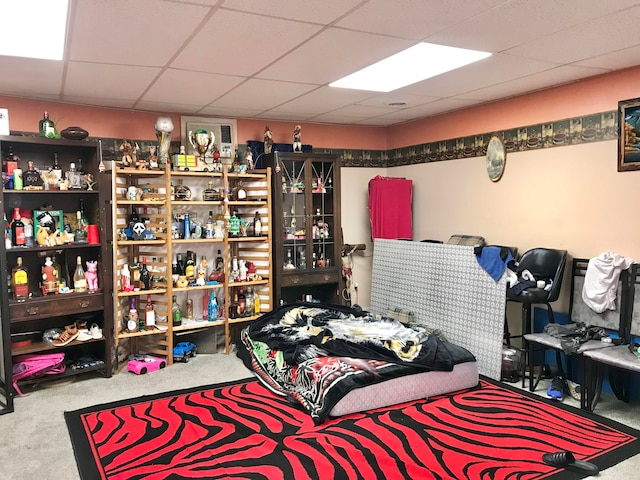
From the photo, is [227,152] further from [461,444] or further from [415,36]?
[461,444]

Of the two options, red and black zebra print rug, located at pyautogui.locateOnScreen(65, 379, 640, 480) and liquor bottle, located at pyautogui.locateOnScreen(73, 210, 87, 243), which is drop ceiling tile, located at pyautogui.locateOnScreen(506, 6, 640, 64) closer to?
red and black zebra print rug, located at pyautogui.locateOnScreen(65, 379, 640, 480)

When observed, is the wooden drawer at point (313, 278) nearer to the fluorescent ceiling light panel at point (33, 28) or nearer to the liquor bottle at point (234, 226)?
the liquor bottle at point (234, 226)

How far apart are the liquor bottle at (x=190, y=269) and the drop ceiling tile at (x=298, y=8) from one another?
10.2 feet

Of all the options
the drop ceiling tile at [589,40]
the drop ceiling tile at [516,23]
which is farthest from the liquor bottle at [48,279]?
the drop ceiling tile at [589,40]

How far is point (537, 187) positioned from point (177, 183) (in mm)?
3562

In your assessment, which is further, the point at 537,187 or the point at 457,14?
the point at 537,187

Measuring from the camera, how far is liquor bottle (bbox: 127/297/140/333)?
15.5 feet

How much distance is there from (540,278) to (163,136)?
376 cm

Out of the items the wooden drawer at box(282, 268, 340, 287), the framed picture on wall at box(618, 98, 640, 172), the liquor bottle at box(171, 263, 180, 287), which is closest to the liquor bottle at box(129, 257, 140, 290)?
the liquor bottle at box(171, 263, 180, 287)

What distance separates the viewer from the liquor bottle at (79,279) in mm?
4438

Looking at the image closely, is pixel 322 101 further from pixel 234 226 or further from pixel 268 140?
pixel 234 226

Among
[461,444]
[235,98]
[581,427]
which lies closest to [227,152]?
[235,98]

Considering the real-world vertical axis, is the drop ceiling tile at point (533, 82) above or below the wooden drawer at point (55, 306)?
above

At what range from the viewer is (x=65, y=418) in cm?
361
